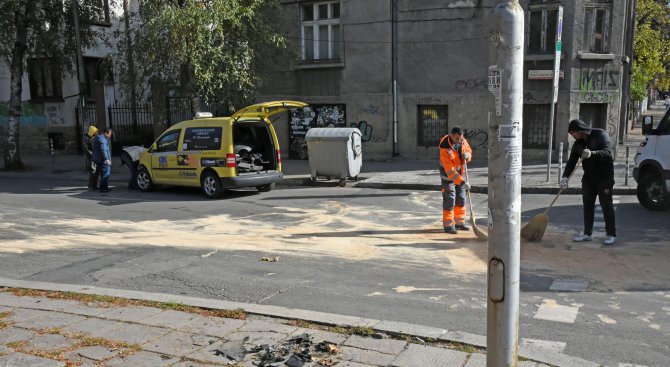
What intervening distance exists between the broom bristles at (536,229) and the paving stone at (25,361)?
6.30 meters

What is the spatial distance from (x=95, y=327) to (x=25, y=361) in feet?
2.39

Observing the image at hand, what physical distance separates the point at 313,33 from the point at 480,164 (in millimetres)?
7488

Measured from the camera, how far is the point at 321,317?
513cm

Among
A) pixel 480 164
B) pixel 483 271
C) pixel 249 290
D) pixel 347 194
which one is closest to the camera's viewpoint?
pixel 249 290

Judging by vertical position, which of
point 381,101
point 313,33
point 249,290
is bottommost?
point 249,290

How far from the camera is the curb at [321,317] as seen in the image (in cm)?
431

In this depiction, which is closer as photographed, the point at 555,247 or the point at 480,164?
the point at 555,247

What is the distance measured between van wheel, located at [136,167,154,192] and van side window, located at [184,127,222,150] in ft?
5.61

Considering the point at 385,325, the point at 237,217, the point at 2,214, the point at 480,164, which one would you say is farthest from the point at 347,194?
the point at 385,325

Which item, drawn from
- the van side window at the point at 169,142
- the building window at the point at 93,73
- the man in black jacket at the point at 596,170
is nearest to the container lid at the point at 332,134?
the van side window at the point at 169,142

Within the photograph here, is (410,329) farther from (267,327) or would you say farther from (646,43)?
(646,43)

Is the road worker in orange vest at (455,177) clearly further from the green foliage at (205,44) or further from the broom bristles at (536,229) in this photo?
the green foliage at (205,44)

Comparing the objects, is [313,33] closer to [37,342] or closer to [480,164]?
[480,164]

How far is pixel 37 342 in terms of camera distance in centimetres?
460
